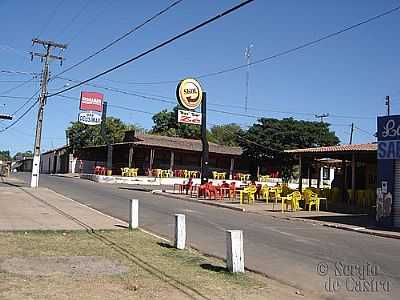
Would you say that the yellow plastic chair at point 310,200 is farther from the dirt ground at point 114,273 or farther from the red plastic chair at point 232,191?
the dirt ground at point 114,273

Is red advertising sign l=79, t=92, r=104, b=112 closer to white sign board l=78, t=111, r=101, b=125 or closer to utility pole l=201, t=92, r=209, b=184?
white sign board l=78, t=111, r=101, b=125

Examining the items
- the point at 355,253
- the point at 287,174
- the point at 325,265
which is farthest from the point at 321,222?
the point at 287,174

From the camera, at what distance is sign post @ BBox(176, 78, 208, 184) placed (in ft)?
116

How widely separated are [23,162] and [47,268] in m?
112

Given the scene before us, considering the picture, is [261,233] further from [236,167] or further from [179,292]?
[236,167]

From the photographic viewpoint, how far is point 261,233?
599 inches

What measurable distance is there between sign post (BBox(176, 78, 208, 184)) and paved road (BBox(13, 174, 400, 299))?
1491 centimetres

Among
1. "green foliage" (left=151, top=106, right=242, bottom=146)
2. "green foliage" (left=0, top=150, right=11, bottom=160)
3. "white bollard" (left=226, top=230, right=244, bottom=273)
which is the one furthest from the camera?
"green foliage" (left=0, top=150, right=11, bottom=160)

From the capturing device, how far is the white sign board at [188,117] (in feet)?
116

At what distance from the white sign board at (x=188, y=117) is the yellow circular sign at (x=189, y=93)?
0.61 meters

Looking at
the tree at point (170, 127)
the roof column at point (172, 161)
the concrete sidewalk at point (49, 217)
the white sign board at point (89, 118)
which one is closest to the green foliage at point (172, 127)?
the tree at point (170, 127)

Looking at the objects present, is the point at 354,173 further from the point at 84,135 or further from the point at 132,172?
the point at 84,135

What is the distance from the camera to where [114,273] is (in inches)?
331

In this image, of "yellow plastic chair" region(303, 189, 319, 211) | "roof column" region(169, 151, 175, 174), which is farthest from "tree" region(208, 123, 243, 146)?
"yellow plastic chair" region(303, 189, 319, 211)
